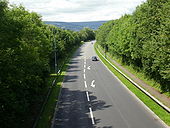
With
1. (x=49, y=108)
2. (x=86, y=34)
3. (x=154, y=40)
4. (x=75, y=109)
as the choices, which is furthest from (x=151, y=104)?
(x=86, y=34)

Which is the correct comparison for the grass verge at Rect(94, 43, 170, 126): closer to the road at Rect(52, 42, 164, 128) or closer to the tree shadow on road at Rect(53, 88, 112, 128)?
the road at Rect(52, 42, 164, 128)

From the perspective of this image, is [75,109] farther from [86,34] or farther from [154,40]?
[86,34]

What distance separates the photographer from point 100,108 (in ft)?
66.7

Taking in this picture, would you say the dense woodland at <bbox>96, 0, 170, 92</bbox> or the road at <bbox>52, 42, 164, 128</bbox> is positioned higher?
the dense woodland at <bbox>96, 0, 170, 92</bbox>

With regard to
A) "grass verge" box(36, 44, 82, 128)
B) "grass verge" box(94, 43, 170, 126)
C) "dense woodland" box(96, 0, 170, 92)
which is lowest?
"grass verge" box(36, 44, 82, 128)

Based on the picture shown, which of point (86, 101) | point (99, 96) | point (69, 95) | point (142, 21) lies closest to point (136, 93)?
point (99, 96)

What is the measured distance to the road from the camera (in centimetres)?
1672

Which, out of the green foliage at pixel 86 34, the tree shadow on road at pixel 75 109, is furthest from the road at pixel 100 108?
the green foliage at pixel 86 34

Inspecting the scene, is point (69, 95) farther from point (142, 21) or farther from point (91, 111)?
point (142, 21)

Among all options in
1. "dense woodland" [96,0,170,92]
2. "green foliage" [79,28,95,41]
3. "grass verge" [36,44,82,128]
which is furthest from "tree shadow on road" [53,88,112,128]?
"green foliage" [79,28,95,41]

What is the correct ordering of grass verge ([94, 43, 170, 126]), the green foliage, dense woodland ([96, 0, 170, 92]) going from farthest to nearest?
1. the green foliage
2. dense woodland ([96, 0, 170, 92])
3. grass verge ([94, 43, 170, 126])

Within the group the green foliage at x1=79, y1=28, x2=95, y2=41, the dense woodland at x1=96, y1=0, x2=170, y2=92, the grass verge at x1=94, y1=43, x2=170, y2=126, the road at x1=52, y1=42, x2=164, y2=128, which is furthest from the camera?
the green foliage at x1=79, y1=28, x2=95, y2=41

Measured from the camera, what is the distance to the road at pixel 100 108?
54.9 ft

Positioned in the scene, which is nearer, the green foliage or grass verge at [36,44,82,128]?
grass verge at [36,44,82,128]
